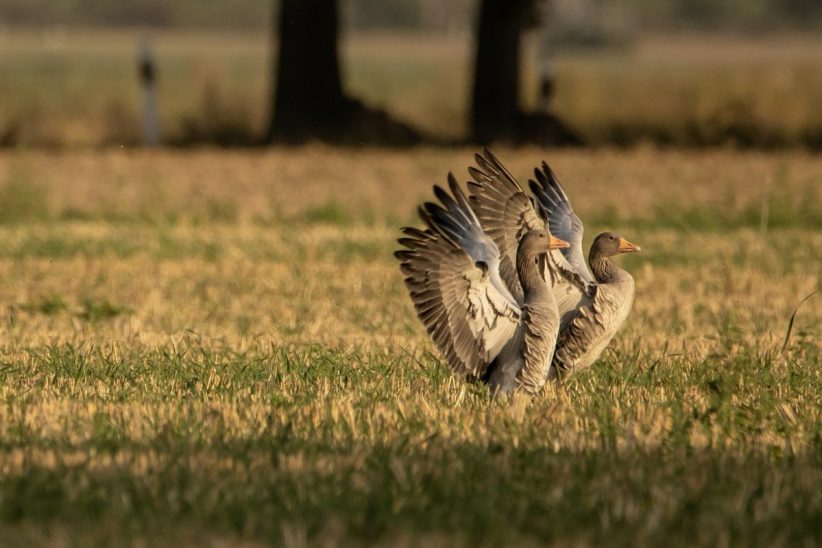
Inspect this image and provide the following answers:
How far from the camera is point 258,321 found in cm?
1012

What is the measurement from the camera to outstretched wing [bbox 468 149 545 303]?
7.60m

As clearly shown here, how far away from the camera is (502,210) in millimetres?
7664

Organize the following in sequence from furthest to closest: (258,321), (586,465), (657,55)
→ (657,55) → (258,321) → (586,465)

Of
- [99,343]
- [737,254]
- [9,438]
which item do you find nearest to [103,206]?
[737,254]

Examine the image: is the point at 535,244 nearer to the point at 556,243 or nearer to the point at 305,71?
the point at 556,243

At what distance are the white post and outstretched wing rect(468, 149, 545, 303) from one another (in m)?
15.9

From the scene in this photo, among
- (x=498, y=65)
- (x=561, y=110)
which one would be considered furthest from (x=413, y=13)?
(x=498, y=65)

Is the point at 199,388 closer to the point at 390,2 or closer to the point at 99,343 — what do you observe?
Answer: the point at 99,343

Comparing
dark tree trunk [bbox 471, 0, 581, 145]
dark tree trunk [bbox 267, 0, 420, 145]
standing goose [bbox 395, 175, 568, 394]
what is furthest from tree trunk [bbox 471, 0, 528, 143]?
standing goose [bbox 395, 175, 568, 394]

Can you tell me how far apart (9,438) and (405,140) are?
58.1ft

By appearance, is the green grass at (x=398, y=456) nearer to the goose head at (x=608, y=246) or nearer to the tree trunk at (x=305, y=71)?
the goose head at (x=608, y=246)

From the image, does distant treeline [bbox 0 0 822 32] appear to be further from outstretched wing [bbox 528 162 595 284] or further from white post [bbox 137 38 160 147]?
outstretched wing [bbox 528 162 595 284]

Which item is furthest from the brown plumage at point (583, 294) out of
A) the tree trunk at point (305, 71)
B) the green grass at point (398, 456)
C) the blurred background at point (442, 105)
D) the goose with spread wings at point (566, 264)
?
the tree trunk at point (305, 71)

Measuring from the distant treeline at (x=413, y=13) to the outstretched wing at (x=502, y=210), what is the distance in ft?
309
